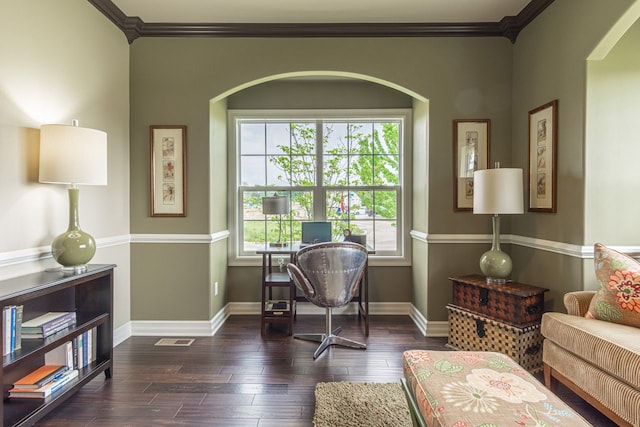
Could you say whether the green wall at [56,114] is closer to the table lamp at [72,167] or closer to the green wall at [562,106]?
the table lamp at [72,167]

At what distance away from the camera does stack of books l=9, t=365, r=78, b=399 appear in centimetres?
198

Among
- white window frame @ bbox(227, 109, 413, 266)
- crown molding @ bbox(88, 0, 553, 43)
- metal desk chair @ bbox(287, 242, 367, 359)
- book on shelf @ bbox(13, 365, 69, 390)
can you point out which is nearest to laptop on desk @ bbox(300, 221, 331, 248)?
white window frame @ bbox(227, 109, 413, 266)

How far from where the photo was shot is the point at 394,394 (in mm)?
2277

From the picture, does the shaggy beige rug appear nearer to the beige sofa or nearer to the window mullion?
the beige sofa

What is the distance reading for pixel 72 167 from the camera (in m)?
2.19

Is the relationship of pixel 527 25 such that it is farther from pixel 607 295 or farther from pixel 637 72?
pixel 607 295

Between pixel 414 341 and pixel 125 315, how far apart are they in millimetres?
2622

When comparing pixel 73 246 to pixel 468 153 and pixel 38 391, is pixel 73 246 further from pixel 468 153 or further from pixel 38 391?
pixel 468 153

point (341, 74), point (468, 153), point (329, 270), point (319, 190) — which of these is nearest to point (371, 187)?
point (319, 190)

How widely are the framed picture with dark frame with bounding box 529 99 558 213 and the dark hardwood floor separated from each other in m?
1.35

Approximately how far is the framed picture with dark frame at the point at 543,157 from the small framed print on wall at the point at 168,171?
3003mm

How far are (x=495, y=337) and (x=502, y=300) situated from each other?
29 centimetres

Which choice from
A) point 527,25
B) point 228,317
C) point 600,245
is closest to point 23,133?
point 228,317

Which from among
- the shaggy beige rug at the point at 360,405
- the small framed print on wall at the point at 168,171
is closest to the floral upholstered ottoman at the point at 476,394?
the shaggy beige rug at the point at 360,405
